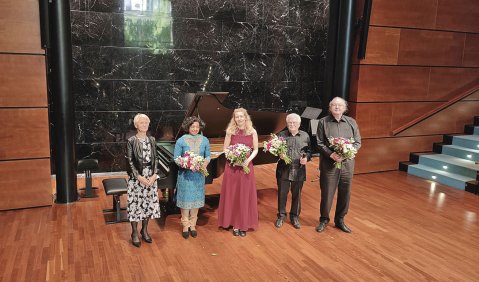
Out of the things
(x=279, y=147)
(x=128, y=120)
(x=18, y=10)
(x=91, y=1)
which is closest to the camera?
(x=279, y=147)

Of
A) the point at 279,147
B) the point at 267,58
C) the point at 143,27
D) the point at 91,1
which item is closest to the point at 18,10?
the point at 91,1

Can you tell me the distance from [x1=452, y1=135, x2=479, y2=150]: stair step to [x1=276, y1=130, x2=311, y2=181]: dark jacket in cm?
468

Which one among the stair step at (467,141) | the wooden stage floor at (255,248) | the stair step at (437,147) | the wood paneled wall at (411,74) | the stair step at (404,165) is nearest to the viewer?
the wooden stage floor at (255,248)

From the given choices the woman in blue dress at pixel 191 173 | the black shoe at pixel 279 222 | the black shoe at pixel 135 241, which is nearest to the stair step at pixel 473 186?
the black shoe at pixel 279 222

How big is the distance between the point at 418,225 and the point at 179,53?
196 inches

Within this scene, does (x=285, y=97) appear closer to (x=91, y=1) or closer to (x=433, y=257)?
(x=91, y=1)

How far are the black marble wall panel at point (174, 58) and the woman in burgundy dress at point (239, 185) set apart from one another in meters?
3.31

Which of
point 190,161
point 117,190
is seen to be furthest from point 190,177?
point 117,190

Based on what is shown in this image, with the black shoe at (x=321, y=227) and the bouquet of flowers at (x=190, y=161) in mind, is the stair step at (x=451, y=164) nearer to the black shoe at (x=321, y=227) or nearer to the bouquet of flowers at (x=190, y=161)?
the black shoe at (x=321, y=227)

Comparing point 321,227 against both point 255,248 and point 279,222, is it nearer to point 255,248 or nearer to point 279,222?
point 279,222

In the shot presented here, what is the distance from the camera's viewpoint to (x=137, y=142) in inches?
179

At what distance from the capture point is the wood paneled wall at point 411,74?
311 inches

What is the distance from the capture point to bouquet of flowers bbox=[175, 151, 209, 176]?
4652 mm

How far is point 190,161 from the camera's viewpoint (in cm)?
465
